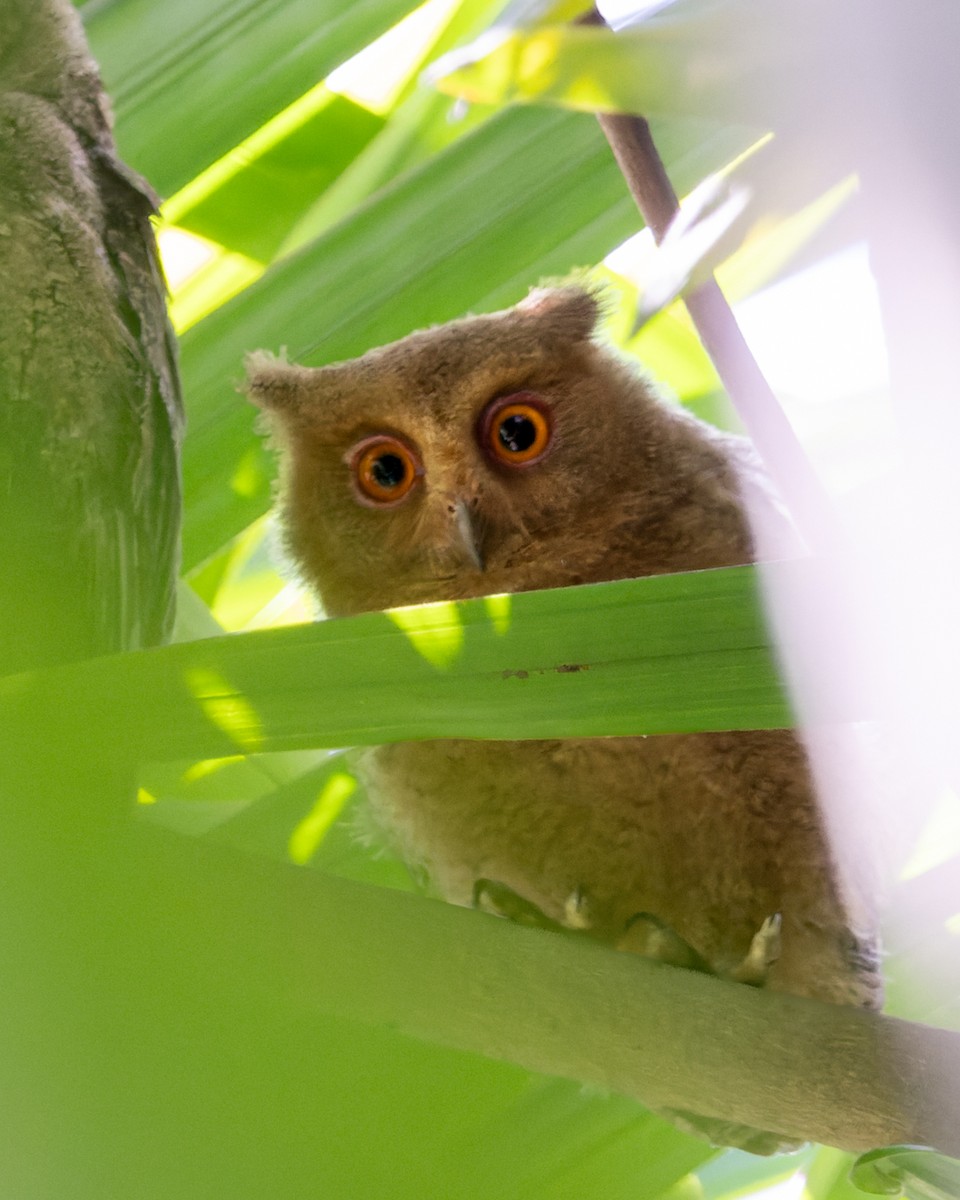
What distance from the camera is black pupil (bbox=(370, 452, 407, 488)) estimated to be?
1.40 meters

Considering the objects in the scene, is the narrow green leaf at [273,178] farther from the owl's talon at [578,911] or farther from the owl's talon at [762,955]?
the owl's talon at [762,955]

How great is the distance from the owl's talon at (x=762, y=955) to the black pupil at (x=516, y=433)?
548mm

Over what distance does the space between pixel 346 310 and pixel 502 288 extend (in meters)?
0.20

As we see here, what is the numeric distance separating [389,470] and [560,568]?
0.87ft

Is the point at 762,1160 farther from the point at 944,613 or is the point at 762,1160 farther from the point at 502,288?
the point at 502,288

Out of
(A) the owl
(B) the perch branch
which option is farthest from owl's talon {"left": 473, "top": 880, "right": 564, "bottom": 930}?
(B) the perch branch

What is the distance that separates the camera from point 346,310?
1409 millimetres

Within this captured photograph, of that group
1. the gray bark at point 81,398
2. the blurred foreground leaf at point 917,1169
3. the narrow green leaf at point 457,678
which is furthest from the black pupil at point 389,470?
the blurred foreground leaf at point 917,1169

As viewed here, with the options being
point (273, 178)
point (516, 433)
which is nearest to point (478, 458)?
point (516, 433)

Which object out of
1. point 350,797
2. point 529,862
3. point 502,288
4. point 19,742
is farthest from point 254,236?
point 19,742

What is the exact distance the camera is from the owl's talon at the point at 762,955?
1030 mm

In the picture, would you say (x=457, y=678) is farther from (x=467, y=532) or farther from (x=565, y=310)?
(x=565, y=310)

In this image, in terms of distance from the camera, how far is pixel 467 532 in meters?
1.27

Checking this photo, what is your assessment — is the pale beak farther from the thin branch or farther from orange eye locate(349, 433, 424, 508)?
the thin branch
